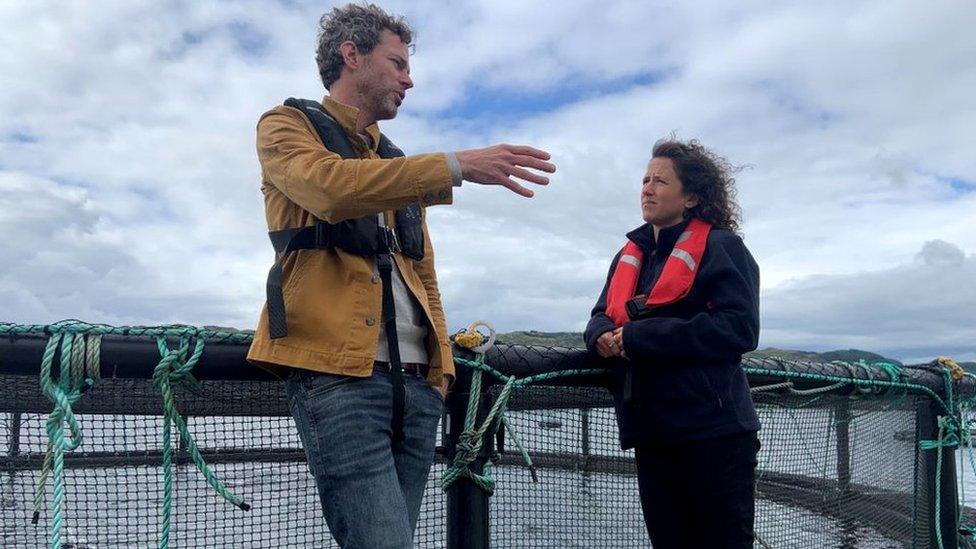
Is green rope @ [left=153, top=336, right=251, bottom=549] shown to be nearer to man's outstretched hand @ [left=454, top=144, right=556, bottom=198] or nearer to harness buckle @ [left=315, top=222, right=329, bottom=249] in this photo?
harness buckle @ [left=315, top=222, right=329, bottom=249]

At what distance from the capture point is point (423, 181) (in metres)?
1.94

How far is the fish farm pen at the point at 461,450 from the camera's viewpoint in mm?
2129

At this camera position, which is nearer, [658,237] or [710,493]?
[710,493]

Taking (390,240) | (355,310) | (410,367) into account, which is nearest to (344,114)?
(390,240)

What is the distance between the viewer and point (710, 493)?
8.91ft

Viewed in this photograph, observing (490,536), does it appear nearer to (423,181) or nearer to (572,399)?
(572,399)

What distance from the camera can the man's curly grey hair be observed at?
94.8 inches

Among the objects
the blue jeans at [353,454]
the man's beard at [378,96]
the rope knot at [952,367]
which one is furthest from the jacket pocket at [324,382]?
the rope knot at [952,367]

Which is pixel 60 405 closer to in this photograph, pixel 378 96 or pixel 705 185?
pixel 378 96

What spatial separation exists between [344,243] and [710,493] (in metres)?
1.52

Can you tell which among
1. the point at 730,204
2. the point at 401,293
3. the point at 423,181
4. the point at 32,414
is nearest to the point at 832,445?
the point at 730,204

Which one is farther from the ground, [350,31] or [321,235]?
[350,31]

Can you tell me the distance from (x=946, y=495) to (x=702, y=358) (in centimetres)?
259

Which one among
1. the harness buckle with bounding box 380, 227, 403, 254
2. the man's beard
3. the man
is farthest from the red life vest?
the man's beard
